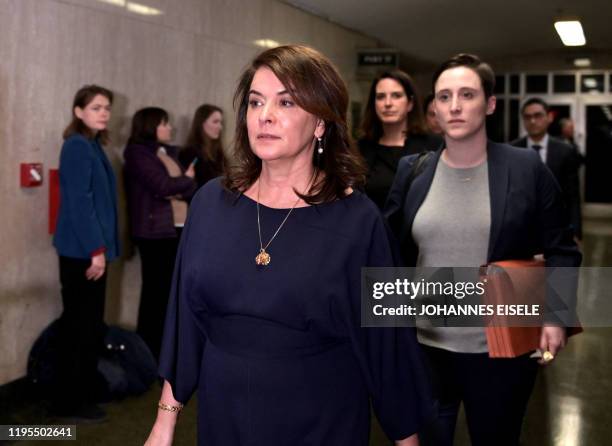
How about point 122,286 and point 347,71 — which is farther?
point 347,71

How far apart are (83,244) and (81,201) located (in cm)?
24

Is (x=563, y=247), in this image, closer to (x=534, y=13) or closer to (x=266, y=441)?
(x=266, y=441)

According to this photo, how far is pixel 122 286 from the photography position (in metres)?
5.55

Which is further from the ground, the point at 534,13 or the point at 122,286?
the point at 534,13

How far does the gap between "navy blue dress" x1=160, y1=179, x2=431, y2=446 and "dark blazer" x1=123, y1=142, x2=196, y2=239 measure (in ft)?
10.9

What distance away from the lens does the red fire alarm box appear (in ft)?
14.4

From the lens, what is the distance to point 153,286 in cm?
509

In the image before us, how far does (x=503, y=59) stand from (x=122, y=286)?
46.7 feet

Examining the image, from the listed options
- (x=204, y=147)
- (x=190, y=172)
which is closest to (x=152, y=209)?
(x=190, y=172)

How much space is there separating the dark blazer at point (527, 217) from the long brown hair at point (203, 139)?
349 cm

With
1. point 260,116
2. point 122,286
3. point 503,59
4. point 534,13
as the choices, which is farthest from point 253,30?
point 503,59

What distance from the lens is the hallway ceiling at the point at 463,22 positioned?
1015 cm

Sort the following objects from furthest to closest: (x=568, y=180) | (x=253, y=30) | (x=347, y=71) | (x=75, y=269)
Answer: (x=347, y=71) < (x=253, y=30) < (x=568, y=180) < (x=75, y=269)

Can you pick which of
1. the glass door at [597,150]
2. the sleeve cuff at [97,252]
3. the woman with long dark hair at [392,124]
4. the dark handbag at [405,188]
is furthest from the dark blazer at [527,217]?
the glass door at [597,150]
